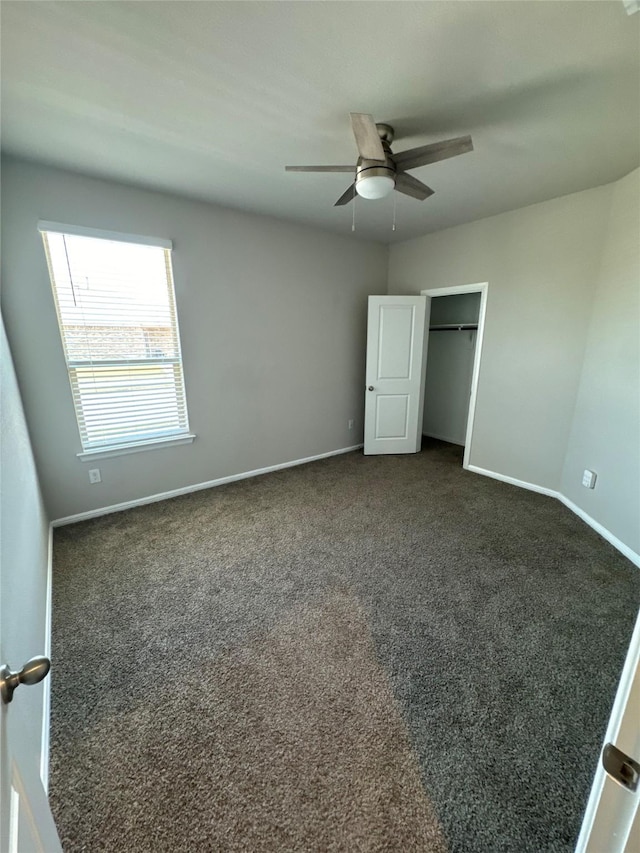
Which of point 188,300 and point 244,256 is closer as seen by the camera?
point 188,300

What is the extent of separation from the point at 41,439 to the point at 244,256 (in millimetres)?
2309

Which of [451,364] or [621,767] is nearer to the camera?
[621,767]

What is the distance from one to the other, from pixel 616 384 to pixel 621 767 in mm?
2782

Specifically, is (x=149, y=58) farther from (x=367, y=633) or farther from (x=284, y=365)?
(x=367, y=633)

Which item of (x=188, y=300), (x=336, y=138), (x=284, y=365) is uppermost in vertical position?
(x=336, y=138)

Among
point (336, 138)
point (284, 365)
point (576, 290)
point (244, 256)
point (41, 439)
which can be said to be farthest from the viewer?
point (284, 365)

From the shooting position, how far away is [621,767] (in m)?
0.52

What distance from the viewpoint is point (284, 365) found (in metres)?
3.68

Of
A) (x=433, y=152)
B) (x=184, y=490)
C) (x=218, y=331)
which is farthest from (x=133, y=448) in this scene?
(x=433, y=152)

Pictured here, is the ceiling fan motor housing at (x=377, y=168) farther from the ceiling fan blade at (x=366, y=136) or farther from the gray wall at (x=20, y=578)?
the gray wall at (x=20, y=578)

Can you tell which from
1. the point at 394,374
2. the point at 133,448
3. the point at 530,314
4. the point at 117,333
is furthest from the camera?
the point at 394,374

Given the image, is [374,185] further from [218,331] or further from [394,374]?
[394,374]

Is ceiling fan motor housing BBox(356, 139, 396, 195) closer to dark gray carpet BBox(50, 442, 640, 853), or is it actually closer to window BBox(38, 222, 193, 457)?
window BBox(38, 222, 193, 457)

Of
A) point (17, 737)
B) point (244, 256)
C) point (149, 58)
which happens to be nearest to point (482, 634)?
point (17, 737)
